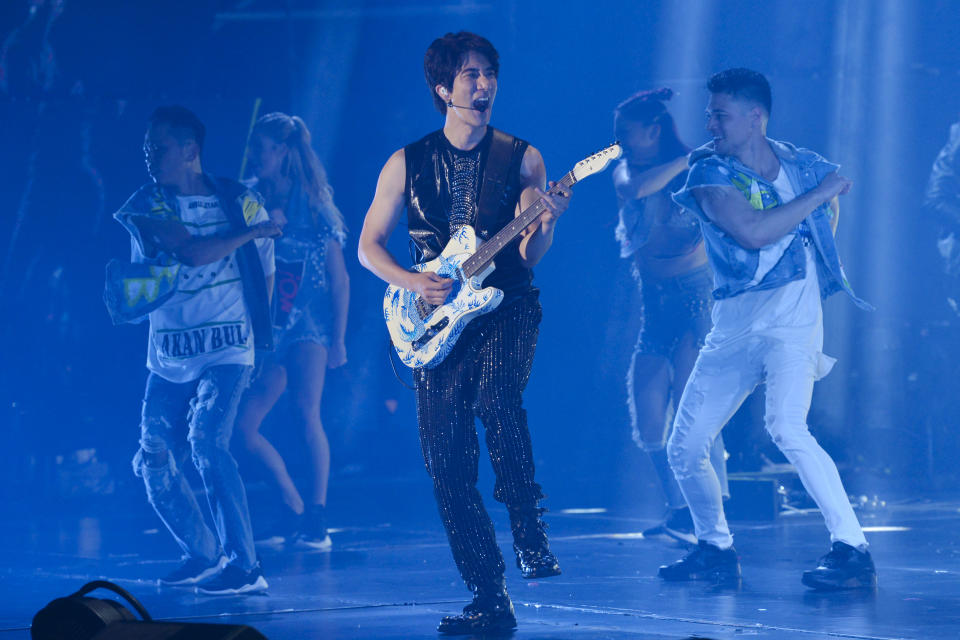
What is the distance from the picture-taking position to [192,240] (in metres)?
5.86

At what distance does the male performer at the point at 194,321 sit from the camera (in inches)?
221

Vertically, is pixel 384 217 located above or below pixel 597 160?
below

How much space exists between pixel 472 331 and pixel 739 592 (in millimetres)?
1647

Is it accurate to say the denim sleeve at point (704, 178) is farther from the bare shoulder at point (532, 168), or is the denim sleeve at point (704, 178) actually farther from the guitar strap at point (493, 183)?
the guitar strap at point (493, 183)

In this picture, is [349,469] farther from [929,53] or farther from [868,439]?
[929,53]

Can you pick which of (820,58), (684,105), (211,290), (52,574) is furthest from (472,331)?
(820,58)

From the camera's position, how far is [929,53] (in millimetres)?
7871

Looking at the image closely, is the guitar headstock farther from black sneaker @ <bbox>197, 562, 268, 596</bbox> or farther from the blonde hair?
the blonde hair

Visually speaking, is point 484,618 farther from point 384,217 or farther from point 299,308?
point 299,308

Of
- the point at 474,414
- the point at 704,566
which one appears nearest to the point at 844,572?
the point at 704,566

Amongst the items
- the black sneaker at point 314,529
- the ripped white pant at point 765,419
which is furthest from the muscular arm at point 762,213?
the black sneaker at point 314,529

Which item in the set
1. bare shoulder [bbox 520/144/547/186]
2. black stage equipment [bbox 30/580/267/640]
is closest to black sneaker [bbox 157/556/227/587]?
bare shoulder [bbox 520/144/547/186]

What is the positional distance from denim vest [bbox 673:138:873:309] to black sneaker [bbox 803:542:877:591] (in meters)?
1.07

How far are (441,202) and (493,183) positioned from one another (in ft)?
0.67
